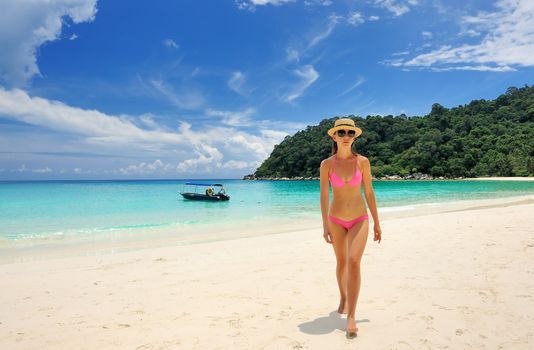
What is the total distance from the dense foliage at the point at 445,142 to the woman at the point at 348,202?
294 ft

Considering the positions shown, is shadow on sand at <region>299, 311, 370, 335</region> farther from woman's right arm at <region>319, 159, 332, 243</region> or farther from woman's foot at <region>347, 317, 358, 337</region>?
woman's right arm at <region>319, 159, 332, 243</region>

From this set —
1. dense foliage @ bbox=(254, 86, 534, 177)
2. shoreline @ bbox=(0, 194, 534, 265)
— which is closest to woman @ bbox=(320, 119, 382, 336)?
shoreline @ bbox=(0, 194, 534, 265)

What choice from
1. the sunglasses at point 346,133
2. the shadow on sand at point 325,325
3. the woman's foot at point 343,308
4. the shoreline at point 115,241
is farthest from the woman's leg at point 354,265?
the shoreline at point 115,241

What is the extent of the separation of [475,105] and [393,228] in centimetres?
13127

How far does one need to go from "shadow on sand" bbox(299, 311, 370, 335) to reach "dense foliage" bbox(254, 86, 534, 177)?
8958cm

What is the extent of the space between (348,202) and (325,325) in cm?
135

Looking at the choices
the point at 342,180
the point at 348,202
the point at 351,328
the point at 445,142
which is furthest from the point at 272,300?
the point at 445,142

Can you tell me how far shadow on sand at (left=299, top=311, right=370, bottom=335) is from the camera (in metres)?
3.66

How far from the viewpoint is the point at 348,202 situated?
360 centimetres

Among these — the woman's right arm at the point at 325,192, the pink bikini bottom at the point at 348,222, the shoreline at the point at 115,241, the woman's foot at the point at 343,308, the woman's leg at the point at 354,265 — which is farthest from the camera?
the shoreline at the point at 115,241

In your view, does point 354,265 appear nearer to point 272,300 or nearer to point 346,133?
point 346,133

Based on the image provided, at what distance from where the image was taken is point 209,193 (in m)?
33.5

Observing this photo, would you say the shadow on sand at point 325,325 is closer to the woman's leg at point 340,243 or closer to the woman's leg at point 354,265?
the woman's leg at point 354,265

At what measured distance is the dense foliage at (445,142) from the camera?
8438 centimetres
